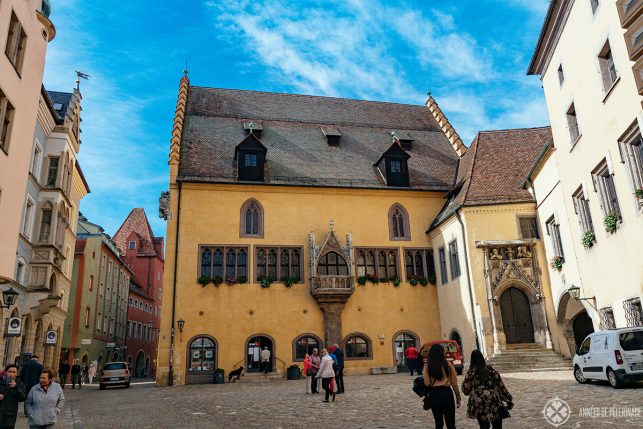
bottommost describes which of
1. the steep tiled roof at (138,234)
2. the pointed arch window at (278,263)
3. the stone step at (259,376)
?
the stone step at (259,376)

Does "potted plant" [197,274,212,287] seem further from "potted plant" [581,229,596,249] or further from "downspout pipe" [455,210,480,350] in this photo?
"potted plant" [581,229,596,249]

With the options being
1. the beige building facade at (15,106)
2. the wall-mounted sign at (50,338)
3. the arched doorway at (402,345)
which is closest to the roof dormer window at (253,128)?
the arched doorway at (402,345)

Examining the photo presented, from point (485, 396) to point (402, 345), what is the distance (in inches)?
877

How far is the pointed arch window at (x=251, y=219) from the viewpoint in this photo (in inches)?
1112

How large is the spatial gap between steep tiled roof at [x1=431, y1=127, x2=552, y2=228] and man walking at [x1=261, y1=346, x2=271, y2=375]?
38.0ft

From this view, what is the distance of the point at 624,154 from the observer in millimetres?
14969

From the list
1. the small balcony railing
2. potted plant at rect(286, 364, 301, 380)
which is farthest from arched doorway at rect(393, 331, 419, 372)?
potted plant at rect(286, 364, 301, 380)

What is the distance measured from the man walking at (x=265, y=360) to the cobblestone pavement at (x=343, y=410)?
30.1 feet

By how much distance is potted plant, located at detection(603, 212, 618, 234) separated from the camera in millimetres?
16000

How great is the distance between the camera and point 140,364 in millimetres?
61906

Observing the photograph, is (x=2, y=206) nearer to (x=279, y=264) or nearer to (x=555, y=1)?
(x=279, y=264)

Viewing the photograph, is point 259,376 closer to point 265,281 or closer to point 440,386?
point 265,281

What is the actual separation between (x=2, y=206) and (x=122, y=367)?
15851mm

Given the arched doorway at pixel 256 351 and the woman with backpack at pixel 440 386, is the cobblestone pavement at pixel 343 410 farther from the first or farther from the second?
the arched doorway at pixel 256 351
